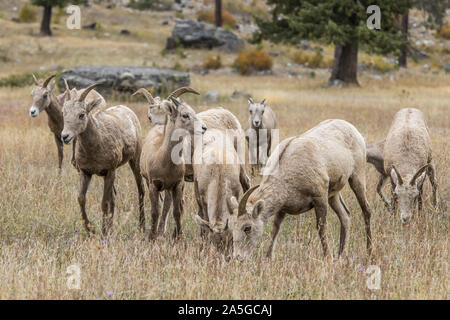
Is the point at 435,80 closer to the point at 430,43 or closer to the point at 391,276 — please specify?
the point at 430,43

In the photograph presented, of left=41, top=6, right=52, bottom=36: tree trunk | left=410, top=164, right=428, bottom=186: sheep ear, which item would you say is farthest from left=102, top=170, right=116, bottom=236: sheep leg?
left=41, top=6, right=52, bottom=36: tree trunk

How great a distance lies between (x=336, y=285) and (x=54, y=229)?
409 centimetres

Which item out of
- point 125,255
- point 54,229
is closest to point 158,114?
point 54,229

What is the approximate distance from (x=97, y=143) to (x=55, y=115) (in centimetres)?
431

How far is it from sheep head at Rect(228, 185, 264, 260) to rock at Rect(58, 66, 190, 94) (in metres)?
15.2

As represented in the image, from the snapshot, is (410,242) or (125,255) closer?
(125,255)

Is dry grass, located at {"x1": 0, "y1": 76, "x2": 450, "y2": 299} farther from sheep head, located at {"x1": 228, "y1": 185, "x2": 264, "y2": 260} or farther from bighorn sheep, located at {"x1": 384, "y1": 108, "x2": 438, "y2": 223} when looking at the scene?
bighorn sheep, located at {"x1": 384, "y1": 108, "x2": 438, "y2": 223}

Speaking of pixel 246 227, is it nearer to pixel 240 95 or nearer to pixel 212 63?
pixel 240 95

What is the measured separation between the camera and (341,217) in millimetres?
7117

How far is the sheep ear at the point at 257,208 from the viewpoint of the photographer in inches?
233

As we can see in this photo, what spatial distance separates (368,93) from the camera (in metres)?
25.0

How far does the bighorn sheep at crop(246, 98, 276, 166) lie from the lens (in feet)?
41.3

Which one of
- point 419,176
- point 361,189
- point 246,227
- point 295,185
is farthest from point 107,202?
point 419,176

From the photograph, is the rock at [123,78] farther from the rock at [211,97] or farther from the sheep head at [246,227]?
the sheep head at [246,227]
